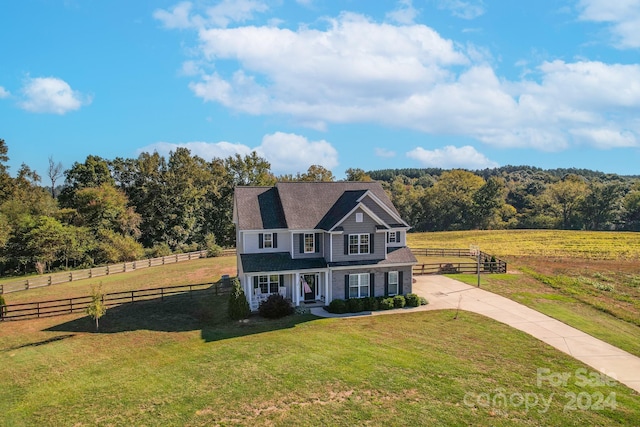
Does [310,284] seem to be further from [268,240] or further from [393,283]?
[393,283]

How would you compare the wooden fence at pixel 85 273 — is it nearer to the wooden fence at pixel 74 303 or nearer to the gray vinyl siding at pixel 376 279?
the wooden fence at pixel 74 303

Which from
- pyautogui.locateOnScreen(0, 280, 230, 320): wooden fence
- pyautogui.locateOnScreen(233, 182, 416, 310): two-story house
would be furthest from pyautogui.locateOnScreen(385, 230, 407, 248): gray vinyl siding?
pyautogui.locateOnScreen(0, 280, 230, 320): wooden fence

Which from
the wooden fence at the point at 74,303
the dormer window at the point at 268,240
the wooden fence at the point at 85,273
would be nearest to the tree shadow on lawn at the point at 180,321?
the wooden fence at the point at 74,303

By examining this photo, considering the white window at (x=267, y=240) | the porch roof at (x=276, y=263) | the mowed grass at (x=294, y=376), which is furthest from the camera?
the white window at (x=267, y=240)

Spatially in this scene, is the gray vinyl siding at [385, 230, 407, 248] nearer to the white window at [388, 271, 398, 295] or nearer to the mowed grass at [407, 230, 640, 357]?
the white window at [388, 271, 398, 295]

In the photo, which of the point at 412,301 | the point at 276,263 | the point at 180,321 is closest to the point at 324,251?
the point at 276,263

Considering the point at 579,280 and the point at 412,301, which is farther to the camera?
the point at 579,280

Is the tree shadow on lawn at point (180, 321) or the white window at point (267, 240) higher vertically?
the white window at point (267, 240)

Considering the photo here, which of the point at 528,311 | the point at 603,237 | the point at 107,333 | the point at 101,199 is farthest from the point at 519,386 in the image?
the point at 603,237
